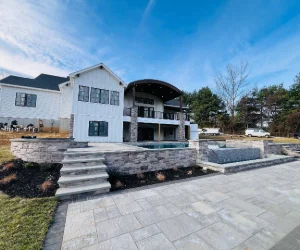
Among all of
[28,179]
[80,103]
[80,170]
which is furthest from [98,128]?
[80,170]

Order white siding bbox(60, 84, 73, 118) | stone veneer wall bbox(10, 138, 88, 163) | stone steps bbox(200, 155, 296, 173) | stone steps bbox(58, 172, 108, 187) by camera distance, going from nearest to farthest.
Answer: stone steps bbox(58, 172, 108, 187), stone veneer wall bbox(10, 138, 88, 163), stone steps bbox(200, 155, 296, 173), white siding bbox(60, 84, 73, 118)

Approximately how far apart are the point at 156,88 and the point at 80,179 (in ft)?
48.3

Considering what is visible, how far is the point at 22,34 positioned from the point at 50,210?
10.8m

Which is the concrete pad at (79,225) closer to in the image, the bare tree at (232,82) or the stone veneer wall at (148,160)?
the stone veneer wall at (148,160)

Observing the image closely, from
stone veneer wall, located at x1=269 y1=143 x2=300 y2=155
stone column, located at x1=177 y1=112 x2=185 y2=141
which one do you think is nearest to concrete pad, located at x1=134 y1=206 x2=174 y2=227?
stone veneer wall, located at x1=269 y1=143 x2=300 y2=155

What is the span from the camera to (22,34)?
879cm

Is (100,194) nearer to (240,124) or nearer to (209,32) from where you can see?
(209,32)

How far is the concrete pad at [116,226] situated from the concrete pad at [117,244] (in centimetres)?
10

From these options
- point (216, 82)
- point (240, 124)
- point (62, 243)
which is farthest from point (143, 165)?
point (240, 124)

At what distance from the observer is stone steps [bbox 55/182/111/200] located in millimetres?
3528

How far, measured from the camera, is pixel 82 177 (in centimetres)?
409

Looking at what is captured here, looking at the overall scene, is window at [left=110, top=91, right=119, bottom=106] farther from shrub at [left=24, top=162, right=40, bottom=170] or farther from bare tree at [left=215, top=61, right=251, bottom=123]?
bare tree at [left=215, top=61, right=251, bottom=123]

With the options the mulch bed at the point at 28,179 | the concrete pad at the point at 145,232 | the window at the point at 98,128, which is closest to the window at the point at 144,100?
the window at the point at 98,128

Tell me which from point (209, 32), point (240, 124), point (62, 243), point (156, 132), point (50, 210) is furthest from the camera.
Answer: point (240, 124)
